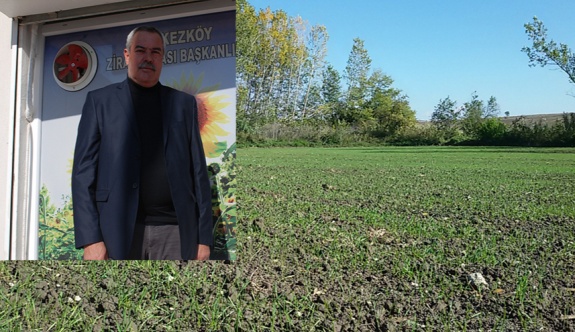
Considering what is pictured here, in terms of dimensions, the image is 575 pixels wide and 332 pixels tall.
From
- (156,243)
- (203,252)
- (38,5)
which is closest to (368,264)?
(203,252)

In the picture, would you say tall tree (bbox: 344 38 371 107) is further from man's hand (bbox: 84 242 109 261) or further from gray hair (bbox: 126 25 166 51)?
man's hand (bbox: 84 242 109 261)

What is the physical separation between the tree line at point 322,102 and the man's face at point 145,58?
141 cm

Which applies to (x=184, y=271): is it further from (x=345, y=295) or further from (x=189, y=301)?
(x=345, y=295)

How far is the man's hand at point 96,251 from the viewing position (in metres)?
3.11

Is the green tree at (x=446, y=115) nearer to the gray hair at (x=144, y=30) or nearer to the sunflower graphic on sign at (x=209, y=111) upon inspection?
the sunflower graphic on sign at (x=209, y=111)

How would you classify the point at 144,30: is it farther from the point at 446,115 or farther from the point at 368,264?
the point at 446,115

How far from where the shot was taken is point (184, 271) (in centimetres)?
338

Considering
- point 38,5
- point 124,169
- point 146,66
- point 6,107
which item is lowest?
point 124,169

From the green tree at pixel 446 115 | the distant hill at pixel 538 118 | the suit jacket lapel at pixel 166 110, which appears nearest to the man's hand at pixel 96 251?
the suit jacket lapel at pixel 166 110

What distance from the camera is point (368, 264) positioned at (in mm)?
3436

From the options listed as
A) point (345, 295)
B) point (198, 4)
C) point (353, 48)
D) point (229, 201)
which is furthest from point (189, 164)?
point (353, 48)

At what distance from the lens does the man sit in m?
2.95

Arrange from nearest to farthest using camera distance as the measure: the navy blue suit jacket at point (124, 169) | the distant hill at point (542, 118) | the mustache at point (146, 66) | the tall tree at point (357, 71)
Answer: the navy blue suit jacket at point (124, 169)
the mustache at point (146, 66)
the distant hill at point (542, 118)
the tall tree at point (357, 71)

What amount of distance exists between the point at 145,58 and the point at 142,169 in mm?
629
